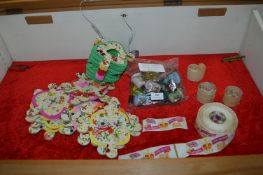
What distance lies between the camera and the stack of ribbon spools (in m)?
1.27

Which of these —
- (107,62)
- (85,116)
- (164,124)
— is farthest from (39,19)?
(164,124)

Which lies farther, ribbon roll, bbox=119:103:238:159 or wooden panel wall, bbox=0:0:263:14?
wooden panel wall, bbox=0:0:263:14

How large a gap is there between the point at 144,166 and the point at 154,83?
48cm

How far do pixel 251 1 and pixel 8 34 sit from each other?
1204mm

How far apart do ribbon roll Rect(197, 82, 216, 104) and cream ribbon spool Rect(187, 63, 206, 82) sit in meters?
0.09

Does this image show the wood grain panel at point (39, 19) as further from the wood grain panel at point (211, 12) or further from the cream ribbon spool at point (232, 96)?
the cream ribbon spool at point (232, 96)

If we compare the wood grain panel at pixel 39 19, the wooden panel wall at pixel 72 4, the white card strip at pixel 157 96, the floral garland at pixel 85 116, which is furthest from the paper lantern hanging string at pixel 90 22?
the white card strip at pixel 157 96

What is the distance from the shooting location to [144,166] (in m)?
0.94

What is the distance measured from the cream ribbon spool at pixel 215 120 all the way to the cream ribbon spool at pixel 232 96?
83 mm

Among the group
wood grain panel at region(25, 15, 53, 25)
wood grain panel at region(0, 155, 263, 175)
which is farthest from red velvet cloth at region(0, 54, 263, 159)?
wood grain panel at region(25, 15, 53, 25)

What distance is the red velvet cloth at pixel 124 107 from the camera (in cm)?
111

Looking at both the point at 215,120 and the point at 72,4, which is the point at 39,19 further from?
the point at 215,120

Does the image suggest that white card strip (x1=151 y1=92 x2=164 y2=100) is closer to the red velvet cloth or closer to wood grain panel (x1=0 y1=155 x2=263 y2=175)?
the red velvet cloth

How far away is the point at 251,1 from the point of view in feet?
4.20
